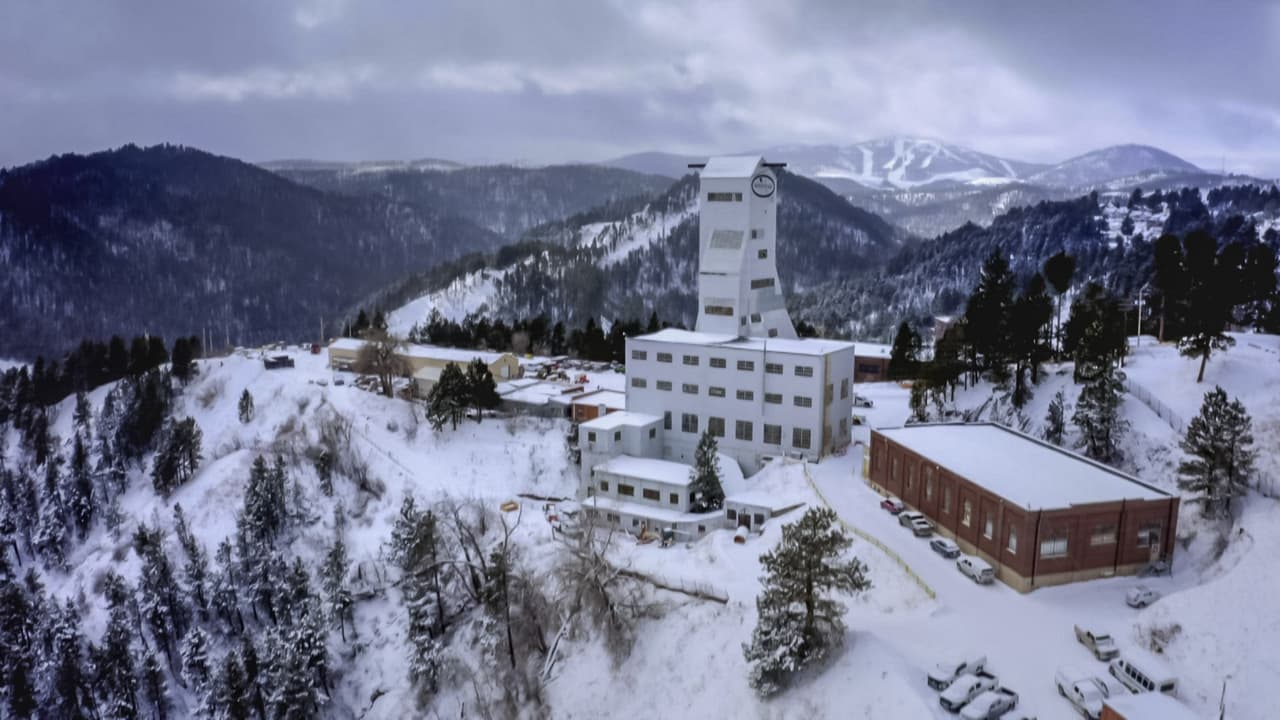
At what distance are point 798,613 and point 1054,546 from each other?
9275 millimetres

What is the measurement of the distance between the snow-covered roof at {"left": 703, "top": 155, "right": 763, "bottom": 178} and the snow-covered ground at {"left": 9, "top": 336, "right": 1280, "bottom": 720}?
1806 centimetres

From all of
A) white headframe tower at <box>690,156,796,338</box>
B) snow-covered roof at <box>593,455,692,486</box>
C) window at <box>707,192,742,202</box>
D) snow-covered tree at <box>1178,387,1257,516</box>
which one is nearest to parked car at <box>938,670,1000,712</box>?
snow-covered tree at <box>1178,387,1257,516</box>

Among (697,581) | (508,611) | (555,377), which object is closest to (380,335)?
(555,377)

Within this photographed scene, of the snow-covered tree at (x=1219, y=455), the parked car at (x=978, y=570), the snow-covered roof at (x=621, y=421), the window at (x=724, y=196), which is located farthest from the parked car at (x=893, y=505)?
the window at (x=724, y=196)

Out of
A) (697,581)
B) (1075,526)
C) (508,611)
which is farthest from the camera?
(508,611)

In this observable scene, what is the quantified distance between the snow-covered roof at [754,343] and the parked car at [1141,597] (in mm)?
20297

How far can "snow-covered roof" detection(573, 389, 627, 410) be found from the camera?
178 ft

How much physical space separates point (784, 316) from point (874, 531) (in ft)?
86.2

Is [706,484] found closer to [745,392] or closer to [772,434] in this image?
[772,434]

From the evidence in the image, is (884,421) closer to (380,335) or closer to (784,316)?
(784,316)

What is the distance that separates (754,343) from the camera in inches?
1843

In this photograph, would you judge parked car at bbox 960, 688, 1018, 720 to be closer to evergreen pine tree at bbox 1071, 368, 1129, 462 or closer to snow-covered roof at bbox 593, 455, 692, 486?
evergreen pine tree at bbox 1071, 368, 1129, 462

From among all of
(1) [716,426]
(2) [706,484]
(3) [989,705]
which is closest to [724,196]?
(1) [716,426]

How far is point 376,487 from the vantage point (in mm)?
54344
